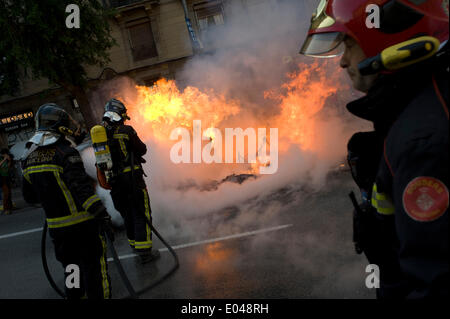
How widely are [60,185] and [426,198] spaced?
293cm

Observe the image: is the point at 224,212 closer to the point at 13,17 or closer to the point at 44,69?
the point at 44,69

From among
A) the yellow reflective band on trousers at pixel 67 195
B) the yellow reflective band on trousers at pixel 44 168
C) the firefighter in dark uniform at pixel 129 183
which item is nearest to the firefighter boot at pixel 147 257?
the firefighter in dark uniform at pixel 129 183

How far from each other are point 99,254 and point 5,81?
1613 centimetres

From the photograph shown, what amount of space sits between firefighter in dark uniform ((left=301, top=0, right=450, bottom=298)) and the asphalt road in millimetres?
1827

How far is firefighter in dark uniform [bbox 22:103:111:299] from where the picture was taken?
2.88 metres

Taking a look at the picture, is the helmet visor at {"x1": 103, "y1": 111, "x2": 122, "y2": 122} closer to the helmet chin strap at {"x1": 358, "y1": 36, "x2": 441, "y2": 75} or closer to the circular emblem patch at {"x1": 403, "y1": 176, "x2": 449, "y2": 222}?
the helmet chin strap at {"x1": 358, "y1": 36, "x2": 441, "y2": 75}

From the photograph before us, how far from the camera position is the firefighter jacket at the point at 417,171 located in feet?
2.73

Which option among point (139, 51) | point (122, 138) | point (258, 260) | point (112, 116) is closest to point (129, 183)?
point (122, 138)

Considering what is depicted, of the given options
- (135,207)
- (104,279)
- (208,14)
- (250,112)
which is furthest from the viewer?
(208,14)

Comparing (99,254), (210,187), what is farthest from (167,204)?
(99,254)

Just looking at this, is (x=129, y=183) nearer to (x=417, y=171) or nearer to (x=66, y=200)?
(x=66, y=200)

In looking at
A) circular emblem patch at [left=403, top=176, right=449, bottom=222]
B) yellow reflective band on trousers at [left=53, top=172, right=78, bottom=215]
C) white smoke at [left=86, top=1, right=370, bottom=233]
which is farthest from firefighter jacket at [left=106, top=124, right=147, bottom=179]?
circular emblem patch at [left=403, top=176, right=449, bottom=222]

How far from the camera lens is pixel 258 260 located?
11.9 ft

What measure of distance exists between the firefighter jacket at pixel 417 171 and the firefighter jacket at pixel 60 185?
2573 mm
